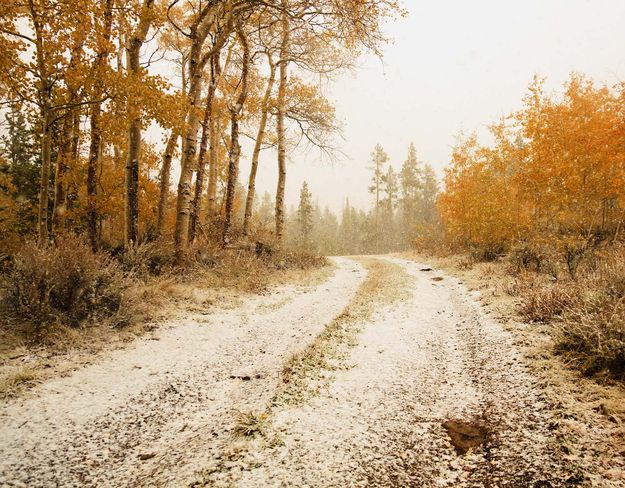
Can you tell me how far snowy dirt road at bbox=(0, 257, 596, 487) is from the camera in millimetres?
2484

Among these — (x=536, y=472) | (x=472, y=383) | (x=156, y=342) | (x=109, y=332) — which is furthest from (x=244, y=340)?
(x=536, y=472)

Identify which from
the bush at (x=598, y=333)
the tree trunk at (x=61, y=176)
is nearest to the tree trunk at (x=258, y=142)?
the tree trunk at (x=61, y=176)

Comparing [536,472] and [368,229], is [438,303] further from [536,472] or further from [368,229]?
[368,229]

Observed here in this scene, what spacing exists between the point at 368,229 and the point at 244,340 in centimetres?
5171

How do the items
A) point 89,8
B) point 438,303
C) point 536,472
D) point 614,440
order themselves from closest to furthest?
point 536,472
point 614,440
point 89,8
point 438,303

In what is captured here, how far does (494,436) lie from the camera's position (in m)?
2.93

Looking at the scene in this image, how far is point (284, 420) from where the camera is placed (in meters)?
3.15

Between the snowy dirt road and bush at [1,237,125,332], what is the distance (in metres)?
1.15

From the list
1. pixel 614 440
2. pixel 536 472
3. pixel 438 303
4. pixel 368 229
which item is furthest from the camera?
pixel 368 229

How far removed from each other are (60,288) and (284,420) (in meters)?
4.24

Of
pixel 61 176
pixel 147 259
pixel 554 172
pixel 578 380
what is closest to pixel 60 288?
pixel 147 259

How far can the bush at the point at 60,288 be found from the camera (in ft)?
15.7

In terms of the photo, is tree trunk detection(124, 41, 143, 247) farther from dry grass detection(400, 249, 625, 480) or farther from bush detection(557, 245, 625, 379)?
bush detection(557, 245, 625, 379)

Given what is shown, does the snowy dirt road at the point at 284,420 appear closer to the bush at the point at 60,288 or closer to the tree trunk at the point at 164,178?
the bush at the point at 60,288
